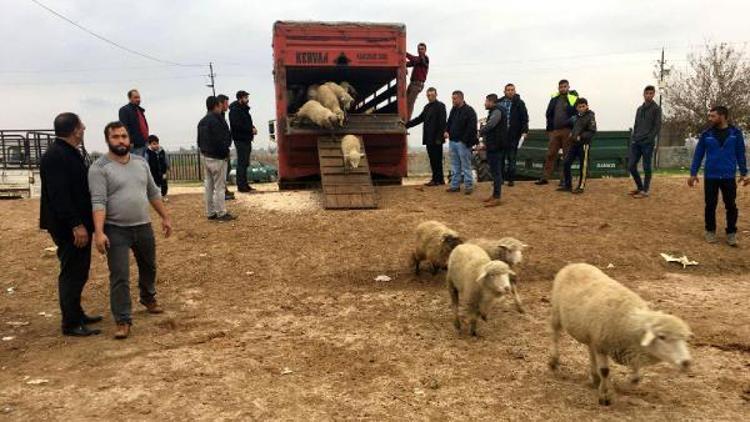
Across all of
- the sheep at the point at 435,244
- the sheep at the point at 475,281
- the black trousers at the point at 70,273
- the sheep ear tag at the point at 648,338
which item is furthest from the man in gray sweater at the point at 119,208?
the sheep ear tag at the point at 648,338

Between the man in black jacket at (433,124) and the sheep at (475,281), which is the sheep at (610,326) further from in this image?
the man in black jacket at (433,124)

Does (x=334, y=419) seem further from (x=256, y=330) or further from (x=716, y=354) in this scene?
(x=716, y=354)

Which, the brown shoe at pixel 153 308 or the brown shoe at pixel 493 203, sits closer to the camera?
the brown shoe at pixel 153 308

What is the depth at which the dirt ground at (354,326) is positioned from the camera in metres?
4.09

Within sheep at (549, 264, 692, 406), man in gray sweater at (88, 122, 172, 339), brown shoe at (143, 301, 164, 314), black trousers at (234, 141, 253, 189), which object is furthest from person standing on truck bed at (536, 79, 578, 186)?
man in gray sweater at (88, 122, 172, 339)

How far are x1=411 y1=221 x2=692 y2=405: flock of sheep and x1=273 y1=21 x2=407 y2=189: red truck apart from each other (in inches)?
242

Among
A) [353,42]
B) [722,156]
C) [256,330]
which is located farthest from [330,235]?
[722,156]

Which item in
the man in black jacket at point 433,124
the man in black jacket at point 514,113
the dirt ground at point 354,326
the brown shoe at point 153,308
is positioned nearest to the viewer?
the dirt ground at point 354,326

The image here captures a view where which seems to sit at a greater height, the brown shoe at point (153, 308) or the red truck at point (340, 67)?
the red truck at point (340, 67)

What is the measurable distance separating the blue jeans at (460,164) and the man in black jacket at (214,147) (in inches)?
185

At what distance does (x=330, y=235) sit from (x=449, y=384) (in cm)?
485

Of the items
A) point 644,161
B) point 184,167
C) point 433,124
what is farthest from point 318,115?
point 184,167

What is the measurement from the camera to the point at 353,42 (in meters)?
11.6

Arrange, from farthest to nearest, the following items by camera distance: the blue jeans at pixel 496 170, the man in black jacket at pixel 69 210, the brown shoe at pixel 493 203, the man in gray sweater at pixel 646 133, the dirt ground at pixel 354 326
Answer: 1. the man in gray sweater at pixel 646 133
2. the blue jeans at pixel 496 170
3. the brown shoe at pixel 493 203
4. the man in black jacket at pixel 69 210
5. the dirt ground at pixel 354 326
